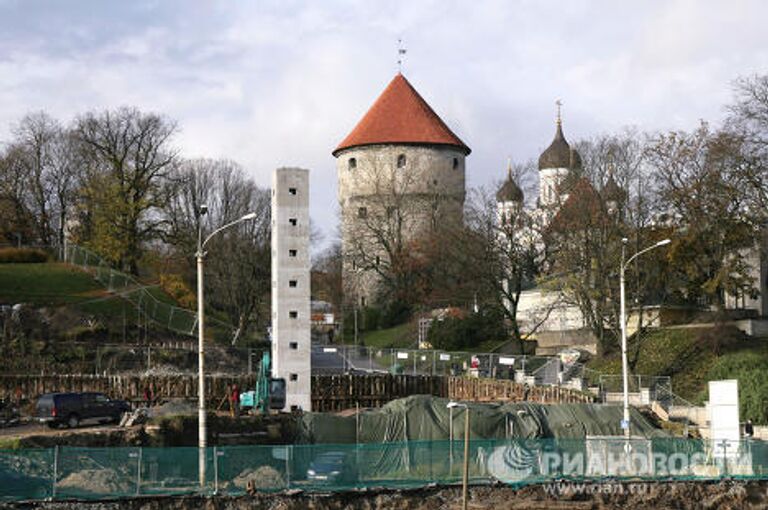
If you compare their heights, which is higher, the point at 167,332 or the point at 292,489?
the point at 167,332

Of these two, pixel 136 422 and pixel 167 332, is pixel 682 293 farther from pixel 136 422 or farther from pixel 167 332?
pixel 136 422

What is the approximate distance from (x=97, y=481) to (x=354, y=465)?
6776mm

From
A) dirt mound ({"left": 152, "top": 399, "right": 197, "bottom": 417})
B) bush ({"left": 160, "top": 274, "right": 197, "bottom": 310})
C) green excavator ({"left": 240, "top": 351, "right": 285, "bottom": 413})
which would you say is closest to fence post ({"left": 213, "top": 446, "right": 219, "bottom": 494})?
dirt mound ({"left": 152, "top": 399, "right": 197, "bottom": 417})

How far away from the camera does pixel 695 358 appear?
56500mm

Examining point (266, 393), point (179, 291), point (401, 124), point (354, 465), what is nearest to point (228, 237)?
point (179, 291)

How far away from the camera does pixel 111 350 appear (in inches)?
2205

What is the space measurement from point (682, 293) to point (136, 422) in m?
33.0

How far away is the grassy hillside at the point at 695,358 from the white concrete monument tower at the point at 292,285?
55.4ft

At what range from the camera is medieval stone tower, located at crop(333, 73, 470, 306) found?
86938 mm

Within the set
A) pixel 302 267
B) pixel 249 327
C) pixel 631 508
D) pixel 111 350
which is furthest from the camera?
pixel 249 327

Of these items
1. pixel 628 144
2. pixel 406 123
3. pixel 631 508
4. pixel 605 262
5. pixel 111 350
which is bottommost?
pixel 631 508

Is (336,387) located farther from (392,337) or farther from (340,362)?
(392,337)

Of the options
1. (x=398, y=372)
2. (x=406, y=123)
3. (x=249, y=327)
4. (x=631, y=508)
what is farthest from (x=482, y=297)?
(x=631, y=508)

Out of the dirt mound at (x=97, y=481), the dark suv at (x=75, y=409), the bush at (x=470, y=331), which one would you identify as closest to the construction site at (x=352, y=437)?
the dirt mound at (x=97, y=481)
